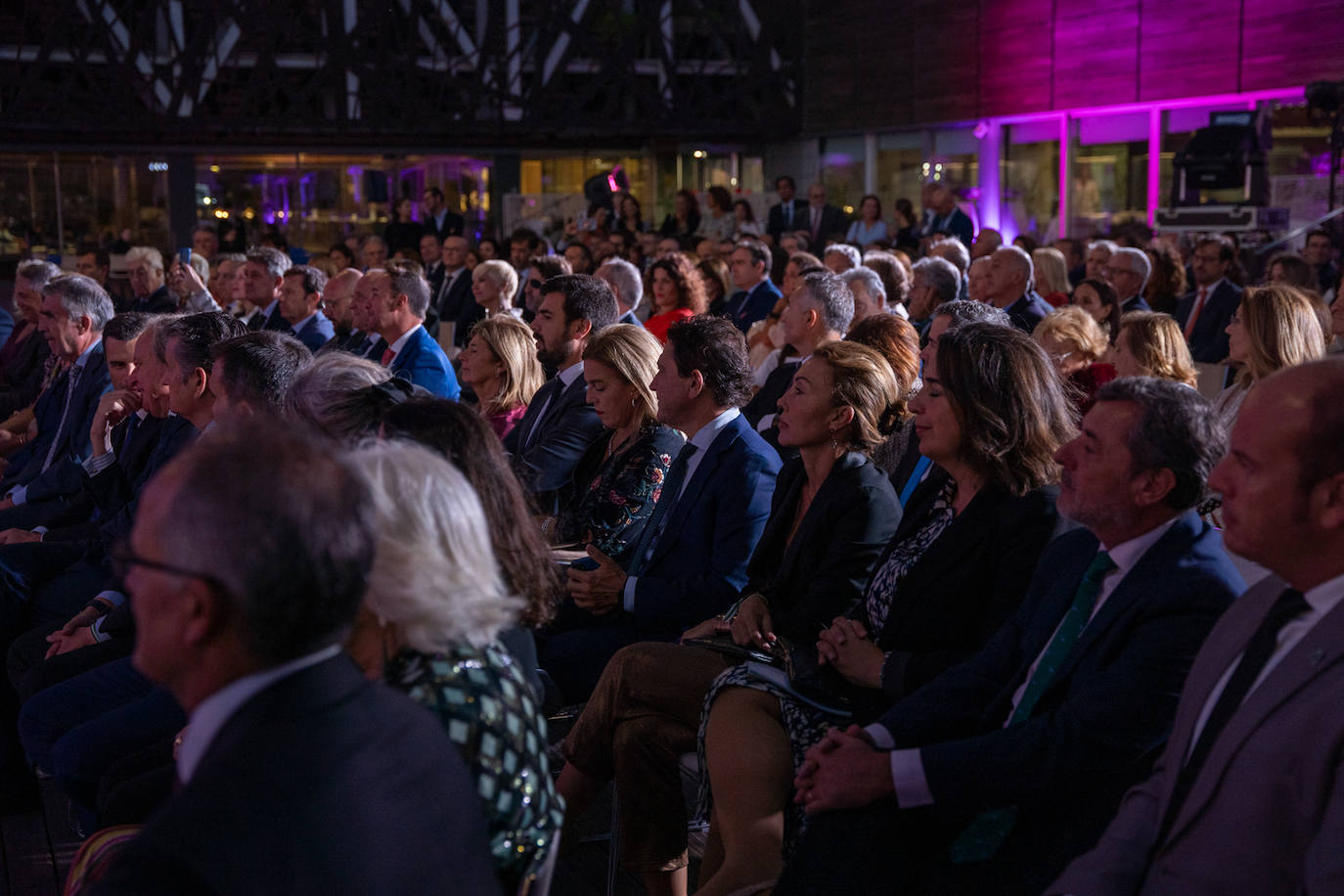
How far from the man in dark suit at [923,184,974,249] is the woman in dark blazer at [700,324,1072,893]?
9.38 m

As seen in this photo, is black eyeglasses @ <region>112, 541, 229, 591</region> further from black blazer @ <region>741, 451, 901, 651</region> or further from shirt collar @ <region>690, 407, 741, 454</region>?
shirt collar @ <region>690, 407, 741, 454</region>

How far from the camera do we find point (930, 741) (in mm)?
2332

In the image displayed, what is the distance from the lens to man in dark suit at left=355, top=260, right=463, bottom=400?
553 centimetres

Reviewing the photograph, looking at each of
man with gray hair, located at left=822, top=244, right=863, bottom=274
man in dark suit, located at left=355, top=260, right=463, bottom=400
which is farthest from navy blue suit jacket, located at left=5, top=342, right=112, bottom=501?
man with gray hair, located at left=822, top=244, right=863, bottom=274

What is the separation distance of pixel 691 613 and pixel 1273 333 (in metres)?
2.35

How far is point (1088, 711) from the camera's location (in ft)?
6.52

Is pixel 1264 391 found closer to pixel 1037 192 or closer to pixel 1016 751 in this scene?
pixel 1016 751

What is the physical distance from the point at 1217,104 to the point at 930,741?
1179 centimetres

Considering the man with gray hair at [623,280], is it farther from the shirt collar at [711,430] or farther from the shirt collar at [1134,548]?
the shirt collar at [1134,548]

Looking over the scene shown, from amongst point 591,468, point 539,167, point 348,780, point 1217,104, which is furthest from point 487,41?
point 348,780

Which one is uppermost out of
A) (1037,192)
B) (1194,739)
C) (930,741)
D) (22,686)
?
(1037,192)

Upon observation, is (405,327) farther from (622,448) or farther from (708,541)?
(708,541)

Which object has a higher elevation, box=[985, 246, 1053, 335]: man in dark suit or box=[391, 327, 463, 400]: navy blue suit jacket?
box=[985, 246, 1053, 335]: man in dark suit

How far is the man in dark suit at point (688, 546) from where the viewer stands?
10.5 feet
